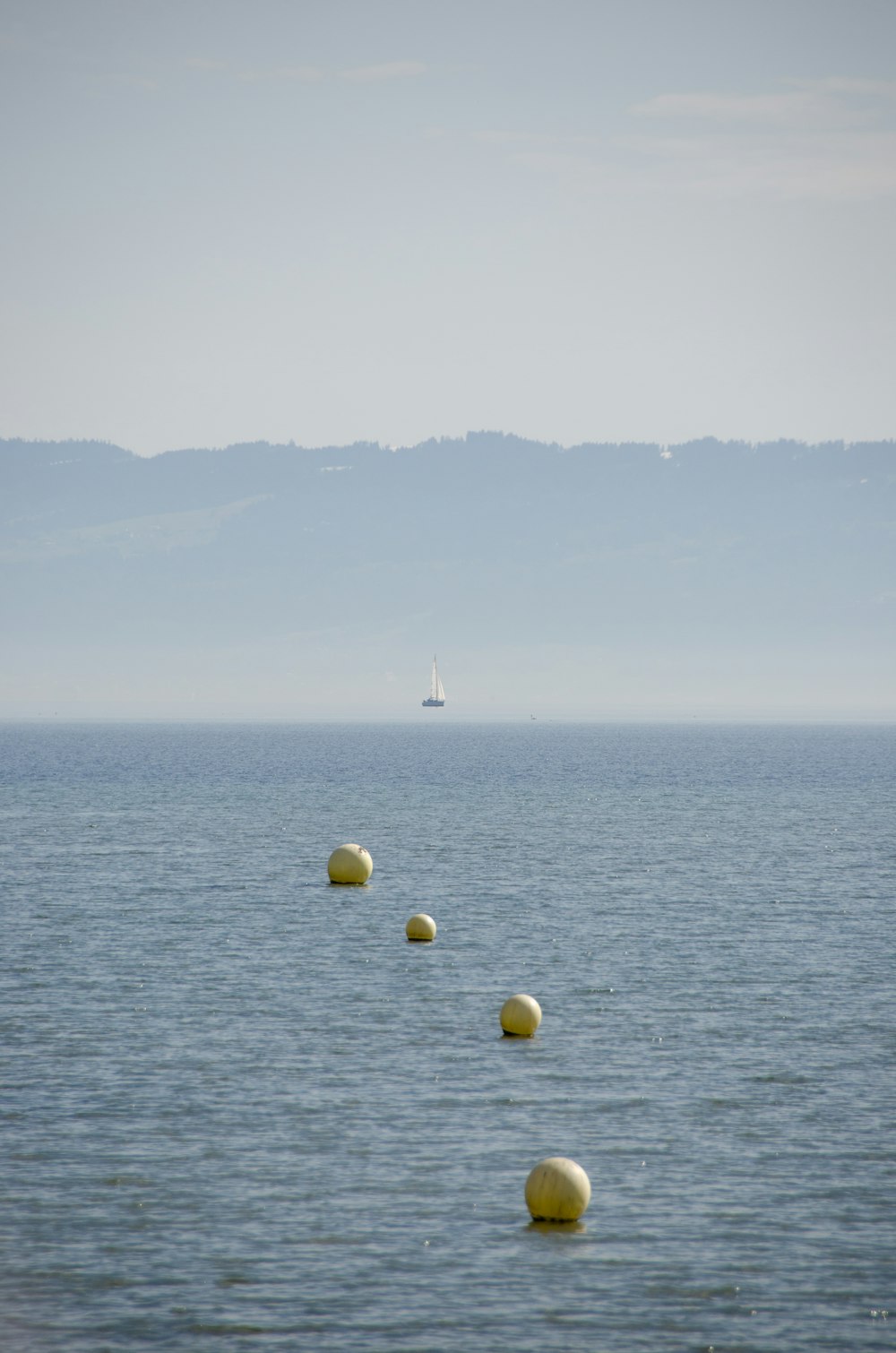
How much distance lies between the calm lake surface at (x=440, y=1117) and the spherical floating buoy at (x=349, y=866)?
120 cm

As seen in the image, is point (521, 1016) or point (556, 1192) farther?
point (521, 1016)

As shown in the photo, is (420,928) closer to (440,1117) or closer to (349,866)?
(349,866)

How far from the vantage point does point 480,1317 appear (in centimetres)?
2538

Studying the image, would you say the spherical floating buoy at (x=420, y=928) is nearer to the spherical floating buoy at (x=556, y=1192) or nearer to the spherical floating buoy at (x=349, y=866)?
the spherical floating buoy at (x=349, y=866)

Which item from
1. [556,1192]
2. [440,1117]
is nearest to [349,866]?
[440,1117]

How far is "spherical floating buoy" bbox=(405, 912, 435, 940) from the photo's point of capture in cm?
6044

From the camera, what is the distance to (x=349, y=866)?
78.5 meters

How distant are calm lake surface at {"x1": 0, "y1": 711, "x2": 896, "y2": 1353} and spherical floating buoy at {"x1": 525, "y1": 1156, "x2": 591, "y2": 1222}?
305 mm

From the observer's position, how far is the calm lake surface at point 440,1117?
25.9 metres

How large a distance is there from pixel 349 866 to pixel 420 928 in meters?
18.4

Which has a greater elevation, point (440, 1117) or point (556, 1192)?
point (556, 1192)

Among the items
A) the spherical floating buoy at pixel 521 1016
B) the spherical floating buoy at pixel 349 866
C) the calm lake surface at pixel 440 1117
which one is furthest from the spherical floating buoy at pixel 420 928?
the spherical floating buoy at pixel 349 866

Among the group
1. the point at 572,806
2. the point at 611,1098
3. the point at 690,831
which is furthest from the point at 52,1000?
the point at 572,806

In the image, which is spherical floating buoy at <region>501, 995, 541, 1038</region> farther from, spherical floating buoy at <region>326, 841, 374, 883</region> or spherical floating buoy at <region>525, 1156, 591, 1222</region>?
spherical floating buoy at <region>326, 841, 374, 883</region>
